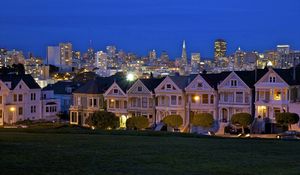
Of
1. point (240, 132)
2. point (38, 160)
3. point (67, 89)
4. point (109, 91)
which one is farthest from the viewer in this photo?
point (67, 89)

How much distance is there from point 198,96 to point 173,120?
4378 mm

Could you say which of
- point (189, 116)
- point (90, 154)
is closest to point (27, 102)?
point (189, 116)

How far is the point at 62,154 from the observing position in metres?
17.1

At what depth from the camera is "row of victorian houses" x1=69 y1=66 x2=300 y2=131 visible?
183ft

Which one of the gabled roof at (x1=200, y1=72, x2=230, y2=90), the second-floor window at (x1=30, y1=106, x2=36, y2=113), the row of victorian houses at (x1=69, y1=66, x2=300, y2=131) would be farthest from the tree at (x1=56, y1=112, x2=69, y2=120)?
the gabled roof at (x1=200, y1=72, x2=230, y2=90)

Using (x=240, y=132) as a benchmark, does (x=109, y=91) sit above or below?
above

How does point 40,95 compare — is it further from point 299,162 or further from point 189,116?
point 299,162

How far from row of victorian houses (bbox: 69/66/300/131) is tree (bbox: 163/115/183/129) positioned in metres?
2.20

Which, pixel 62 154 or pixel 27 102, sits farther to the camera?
pixel 27 102

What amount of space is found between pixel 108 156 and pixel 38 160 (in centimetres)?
219

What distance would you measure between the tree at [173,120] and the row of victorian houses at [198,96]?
2.20 m

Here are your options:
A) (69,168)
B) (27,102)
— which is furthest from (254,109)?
(69,168)

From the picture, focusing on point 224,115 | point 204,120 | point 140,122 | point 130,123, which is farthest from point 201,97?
point 130,123

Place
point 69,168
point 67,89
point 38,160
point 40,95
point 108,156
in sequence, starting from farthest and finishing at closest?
point 67,89
point 40,95
point 108,156
point 38,160
point 69,168
